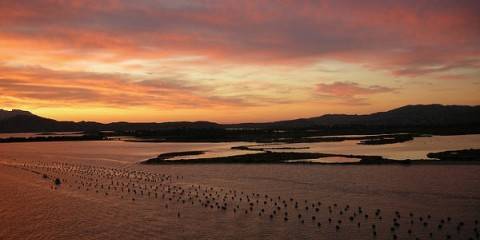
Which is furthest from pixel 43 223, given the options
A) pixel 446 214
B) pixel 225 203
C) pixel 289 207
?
pixel 446 214

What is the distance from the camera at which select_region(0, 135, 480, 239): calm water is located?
32031 millimetres

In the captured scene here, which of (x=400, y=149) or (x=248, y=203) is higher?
(x=400, y=149)

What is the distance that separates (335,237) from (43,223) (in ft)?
74.3

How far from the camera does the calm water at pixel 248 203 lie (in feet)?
105

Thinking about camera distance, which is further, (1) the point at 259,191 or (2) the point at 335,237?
(1) the point at 259,191

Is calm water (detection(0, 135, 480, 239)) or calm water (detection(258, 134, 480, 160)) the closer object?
calm water (detection(0, 135, 480, 239))

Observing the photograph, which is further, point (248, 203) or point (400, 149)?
point (400, 149)

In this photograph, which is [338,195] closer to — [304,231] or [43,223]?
[304,231]

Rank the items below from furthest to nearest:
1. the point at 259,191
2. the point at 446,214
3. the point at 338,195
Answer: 1. the point at 259,191
2. the point at 338,195
3. the point at 446,214

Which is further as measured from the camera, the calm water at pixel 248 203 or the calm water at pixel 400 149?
the calm water at pixel 400 149

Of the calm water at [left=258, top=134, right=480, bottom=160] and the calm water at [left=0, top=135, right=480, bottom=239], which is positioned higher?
the calm water at [left=258, top=134, right=480, bottom=160]

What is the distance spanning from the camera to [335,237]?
2980 centimetres

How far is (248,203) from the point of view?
4150 centimetres

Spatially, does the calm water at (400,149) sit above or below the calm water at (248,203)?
above
